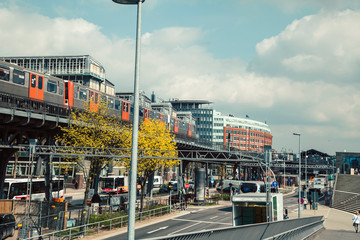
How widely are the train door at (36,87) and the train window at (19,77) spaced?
3.48 feet

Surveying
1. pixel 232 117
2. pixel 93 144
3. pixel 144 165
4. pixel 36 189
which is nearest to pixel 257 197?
pixel 93 144

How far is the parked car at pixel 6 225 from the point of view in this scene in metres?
26.4

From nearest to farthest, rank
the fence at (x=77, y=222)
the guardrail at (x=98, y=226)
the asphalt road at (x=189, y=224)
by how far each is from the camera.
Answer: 1. the guardrail at (x=98, y=226)
2. the fence at (x=77, y=222)
3. the asphalt road at (x=189, y=224)

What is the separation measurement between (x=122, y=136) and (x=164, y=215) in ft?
35.2

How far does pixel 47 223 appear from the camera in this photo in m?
28.0

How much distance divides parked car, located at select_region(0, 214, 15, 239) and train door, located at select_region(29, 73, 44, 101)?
11981 mm

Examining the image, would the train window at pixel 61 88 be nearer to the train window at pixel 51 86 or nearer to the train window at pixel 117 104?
the train window at pixel 51 86

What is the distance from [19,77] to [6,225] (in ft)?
45.1

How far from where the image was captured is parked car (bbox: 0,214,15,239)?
2636 cm

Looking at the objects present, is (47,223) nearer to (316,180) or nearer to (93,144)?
(93,144)

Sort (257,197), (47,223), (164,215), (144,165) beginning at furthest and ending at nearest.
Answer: (144,165) < (164,215) < (47,223) < (257,197)

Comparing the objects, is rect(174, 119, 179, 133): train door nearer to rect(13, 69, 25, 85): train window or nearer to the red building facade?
rect(13, 69, 25, 85): train window

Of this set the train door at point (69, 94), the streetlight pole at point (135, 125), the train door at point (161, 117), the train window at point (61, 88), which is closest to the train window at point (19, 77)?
the train window at point (61, 88)

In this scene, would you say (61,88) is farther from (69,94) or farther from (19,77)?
(19,77)
